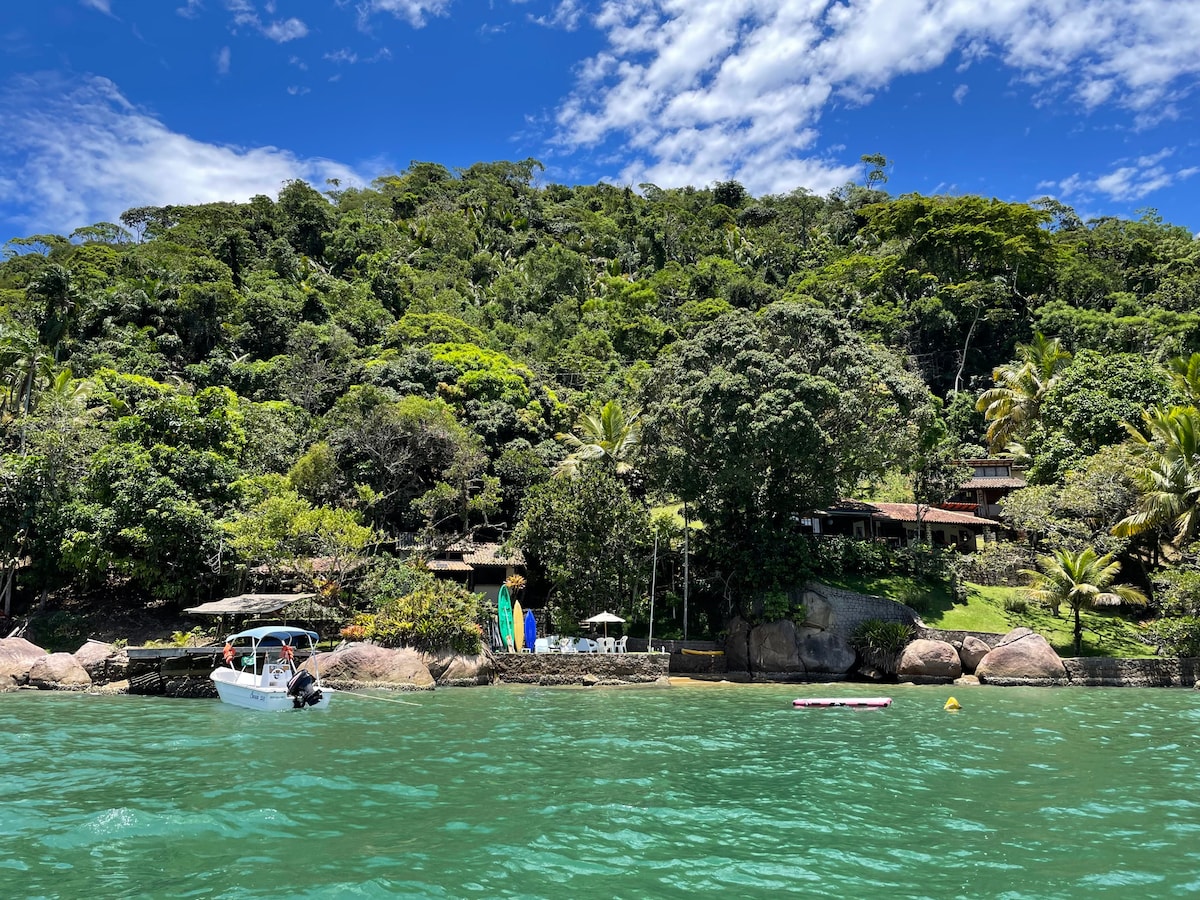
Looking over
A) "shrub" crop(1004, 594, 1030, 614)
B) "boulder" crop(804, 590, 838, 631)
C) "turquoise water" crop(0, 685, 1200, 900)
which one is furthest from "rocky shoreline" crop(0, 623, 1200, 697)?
"turquoise water" crop(0, 685, 1200, 900)

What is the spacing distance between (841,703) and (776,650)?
23.3ft

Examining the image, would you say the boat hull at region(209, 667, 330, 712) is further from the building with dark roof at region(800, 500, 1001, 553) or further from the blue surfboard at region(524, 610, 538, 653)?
the building with dark roof at region(800, 500, 1001, 553)

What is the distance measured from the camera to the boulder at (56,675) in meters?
23.3

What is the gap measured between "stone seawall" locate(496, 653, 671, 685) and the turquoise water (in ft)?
22.6

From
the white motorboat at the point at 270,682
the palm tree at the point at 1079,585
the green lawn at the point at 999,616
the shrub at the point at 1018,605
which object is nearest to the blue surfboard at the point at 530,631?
the white motorboat at the point at 270,682

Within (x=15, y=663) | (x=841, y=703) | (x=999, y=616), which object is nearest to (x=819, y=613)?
(x=841, y=703)

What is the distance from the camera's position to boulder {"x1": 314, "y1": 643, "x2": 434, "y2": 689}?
23.7 m

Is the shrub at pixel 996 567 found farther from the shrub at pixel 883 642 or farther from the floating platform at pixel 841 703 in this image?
the floating platform at pixel 841 703

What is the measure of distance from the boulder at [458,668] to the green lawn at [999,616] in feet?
49.6

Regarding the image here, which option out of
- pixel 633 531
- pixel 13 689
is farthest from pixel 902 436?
pixel 13 689

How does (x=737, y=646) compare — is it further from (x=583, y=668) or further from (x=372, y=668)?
(x=372, y=668)

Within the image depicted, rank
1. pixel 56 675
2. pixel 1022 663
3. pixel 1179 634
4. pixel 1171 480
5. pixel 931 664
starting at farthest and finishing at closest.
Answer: pixel 1171 480 < pixel 931 664 < pixel 1022 663 < pixel 1179 634 < pixel 56 675

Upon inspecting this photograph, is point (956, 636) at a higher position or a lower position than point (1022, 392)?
lower

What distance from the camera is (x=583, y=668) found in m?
26.4
